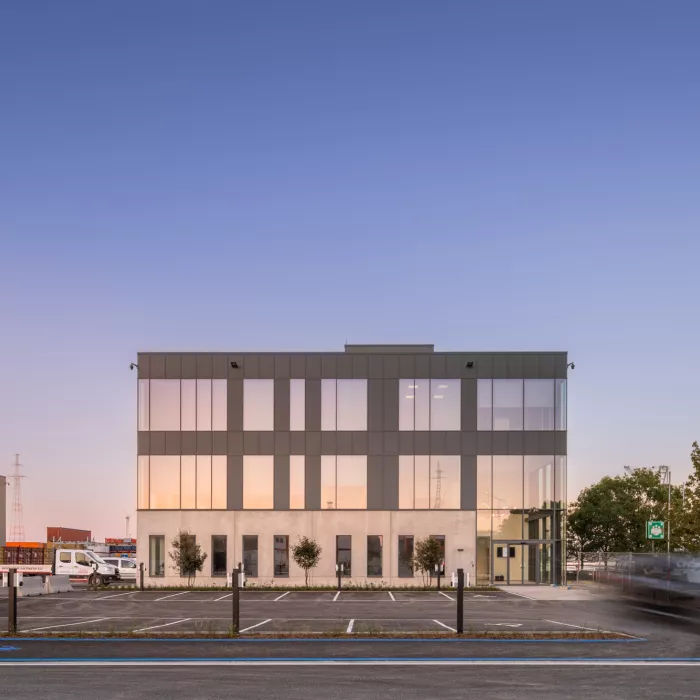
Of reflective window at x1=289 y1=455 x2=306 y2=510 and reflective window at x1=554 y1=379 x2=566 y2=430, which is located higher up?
reflective window at x1=554 y1=379 x2=566 y2=430

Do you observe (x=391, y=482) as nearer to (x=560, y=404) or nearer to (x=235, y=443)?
(x=235, y=443)

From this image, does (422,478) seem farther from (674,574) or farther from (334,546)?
(674,574)

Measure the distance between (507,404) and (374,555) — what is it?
11.0 meters

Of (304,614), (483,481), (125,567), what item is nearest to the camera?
(304,614)

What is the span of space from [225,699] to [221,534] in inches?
1445

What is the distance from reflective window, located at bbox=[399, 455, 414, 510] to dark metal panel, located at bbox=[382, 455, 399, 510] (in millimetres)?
220

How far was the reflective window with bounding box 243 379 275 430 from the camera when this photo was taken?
165ft

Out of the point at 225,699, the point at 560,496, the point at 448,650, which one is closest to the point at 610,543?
the point at 560,496

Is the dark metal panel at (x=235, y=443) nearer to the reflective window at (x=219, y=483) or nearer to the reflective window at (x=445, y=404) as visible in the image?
the reflective window at (x=219, y=483)

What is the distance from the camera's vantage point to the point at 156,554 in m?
50.5

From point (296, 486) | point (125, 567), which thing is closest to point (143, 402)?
point (296, 486)

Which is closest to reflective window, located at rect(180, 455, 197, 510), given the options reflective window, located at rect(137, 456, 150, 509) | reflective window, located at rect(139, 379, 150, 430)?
reflective window, located at rect(137, 456, 150, 509)

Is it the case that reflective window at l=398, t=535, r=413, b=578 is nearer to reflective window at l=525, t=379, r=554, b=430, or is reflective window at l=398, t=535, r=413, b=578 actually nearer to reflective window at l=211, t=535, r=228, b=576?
reflective window at l=525, t=379, r=554, b=430

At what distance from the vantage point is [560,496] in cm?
4944
